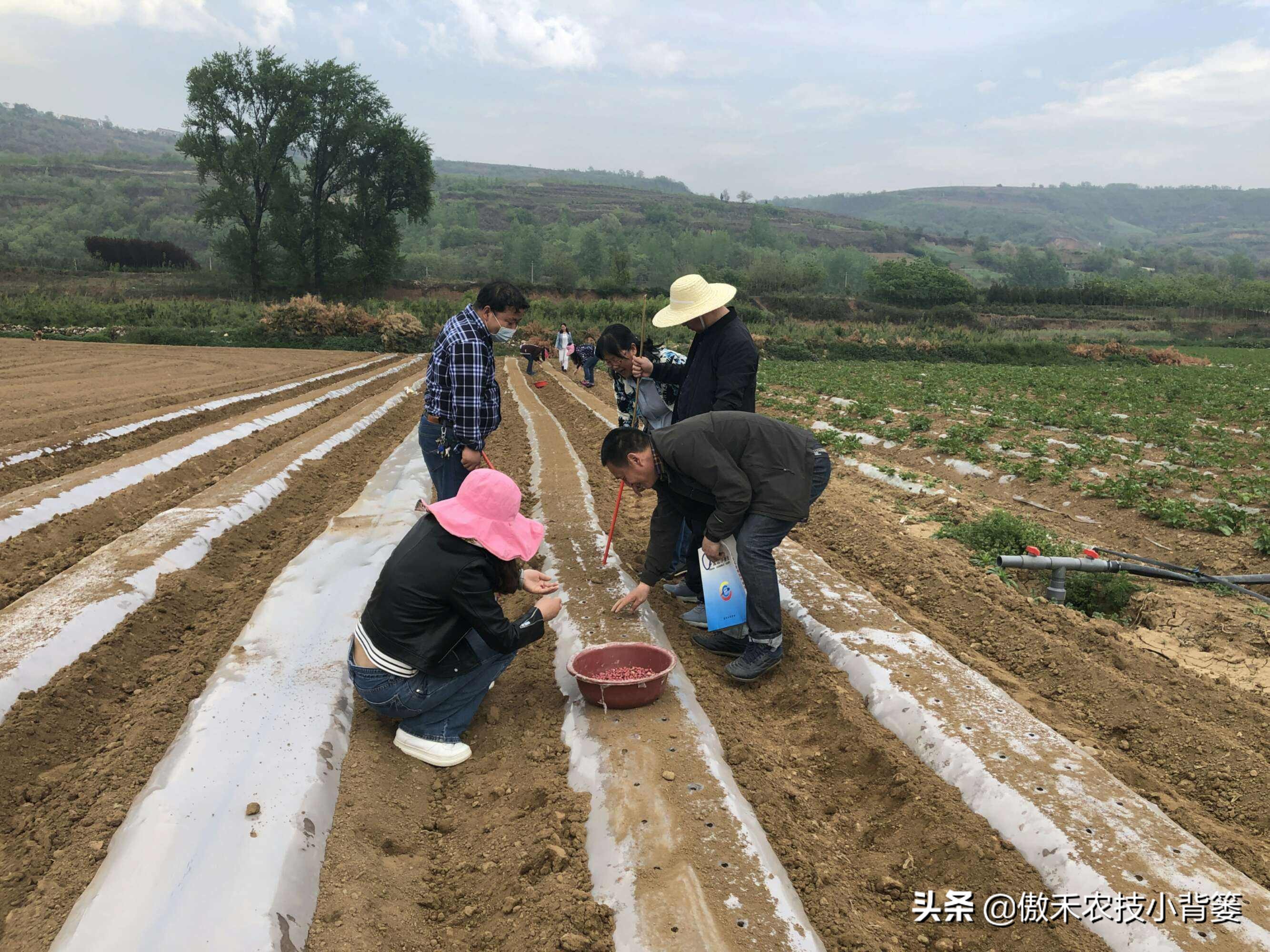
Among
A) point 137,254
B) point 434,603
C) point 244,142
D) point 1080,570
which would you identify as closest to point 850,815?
point 434,603

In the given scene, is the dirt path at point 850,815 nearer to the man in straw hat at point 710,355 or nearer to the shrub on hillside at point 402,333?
the man in straw hat at point 710,355

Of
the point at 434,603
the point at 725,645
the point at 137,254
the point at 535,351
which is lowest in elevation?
the point at 725,645

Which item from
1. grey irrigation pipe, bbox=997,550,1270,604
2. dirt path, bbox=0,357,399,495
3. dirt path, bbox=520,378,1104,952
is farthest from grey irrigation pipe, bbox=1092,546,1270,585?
dirt path, bbox=0,357,399,495

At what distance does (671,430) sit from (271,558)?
12.1ft

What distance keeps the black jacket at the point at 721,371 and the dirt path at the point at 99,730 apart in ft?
10.3

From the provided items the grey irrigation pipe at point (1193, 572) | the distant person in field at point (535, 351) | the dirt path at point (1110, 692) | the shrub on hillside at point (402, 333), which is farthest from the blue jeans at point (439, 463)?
the shrub on hillside at point (402, 333)

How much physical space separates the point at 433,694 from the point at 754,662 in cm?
185

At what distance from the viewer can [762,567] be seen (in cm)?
421

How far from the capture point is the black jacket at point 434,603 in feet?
10.5

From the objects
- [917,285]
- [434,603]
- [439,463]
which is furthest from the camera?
[917,285]

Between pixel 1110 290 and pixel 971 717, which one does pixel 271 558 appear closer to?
pixel 971 717

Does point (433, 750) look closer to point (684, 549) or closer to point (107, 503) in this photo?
point (684, 549)

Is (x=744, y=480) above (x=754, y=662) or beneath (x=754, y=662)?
above

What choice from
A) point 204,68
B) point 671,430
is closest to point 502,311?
point 671,430
